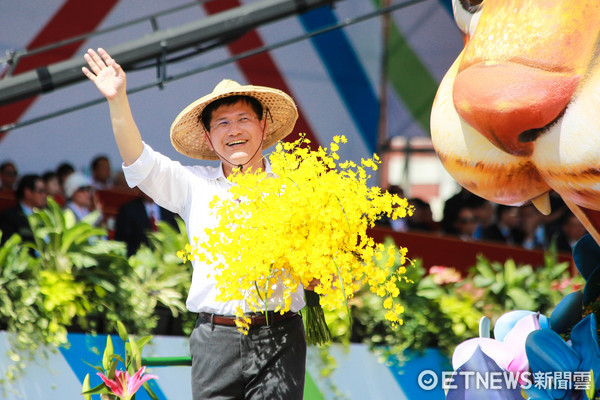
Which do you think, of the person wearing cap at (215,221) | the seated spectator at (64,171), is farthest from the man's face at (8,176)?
the person wearing cap at (215,221)

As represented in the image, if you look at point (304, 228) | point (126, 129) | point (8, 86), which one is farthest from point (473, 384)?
point (8, 86)

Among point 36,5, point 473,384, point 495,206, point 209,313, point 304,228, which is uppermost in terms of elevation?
point 36,5

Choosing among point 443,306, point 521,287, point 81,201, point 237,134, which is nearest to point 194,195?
point 237,134

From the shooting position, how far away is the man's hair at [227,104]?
230cm

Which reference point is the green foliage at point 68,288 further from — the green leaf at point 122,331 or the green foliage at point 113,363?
the green foliage at point 113,363

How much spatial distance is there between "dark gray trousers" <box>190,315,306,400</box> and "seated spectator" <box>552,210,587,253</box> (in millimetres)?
4560

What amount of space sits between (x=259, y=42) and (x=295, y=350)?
5.88 meters

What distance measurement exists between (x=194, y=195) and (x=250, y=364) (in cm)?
53

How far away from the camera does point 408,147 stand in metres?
8.25

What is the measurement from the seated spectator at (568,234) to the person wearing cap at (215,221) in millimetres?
4522

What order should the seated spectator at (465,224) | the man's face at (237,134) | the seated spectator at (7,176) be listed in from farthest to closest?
1. the seated spectator at (465,224)
2. the seated spectator at (7,176)
3. the man's face at (237,134)

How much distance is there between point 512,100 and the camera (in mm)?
1500

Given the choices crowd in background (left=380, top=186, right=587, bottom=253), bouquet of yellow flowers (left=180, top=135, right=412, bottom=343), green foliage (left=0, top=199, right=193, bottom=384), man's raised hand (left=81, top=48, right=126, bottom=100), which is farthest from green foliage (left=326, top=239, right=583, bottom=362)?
crowd in background (left=380, top=186, right=587, bottom=253)

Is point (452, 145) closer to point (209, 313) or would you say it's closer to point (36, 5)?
point (209, 313)
